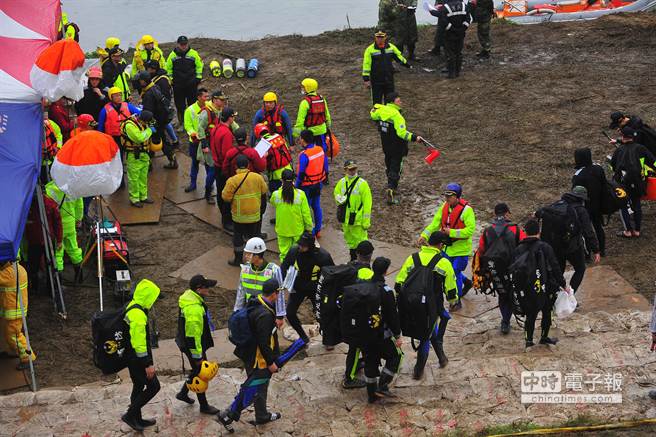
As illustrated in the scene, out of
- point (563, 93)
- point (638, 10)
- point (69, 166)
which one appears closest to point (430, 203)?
point (563, 93)

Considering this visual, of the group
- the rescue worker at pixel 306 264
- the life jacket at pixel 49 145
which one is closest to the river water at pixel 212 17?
the life jacket at pixel 49 145

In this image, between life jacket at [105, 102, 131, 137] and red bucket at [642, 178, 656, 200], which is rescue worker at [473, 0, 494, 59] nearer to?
red bucket at [642, 178, 656, 200]

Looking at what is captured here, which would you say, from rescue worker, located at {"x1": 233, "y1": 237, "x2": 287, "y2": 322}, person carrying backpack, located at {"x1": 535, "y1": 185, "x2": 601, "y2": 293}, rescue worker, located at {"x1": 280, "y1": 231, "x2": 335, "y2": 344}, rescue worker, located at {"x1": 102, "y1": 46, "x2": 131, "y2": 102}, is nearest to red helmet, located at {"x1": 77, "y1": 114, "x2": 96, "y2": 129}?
rescue worker, located at {"x1": 102, "y1": 46, "x2": 131, "y2": 102}

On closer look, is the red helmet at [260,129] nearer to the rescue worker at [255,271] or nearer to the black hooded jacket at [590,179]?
the rescue worker at [255,271]

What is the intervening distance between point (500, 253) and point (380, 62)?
6.70 m

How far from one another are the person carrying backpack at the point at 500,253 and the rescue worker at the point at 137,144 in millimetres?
5410

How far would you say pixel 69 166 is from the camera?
422 inches

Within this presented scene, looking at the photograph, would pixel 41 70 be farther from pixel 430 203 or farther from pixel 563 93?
pixel 563 93

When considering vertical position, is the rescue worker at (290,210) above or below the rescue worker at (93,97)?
below

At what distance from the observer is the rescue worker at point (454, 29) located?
17.7 m

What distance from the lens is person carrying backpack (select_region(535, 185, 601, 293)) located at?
34.2 feet

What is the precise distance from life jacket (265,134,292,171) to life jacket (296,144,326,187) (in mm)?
580

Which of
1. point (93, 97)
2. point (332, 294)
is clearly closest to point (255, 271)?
point (332, 294)

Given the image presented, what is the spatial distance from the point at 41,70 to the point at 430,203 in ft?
19.0
